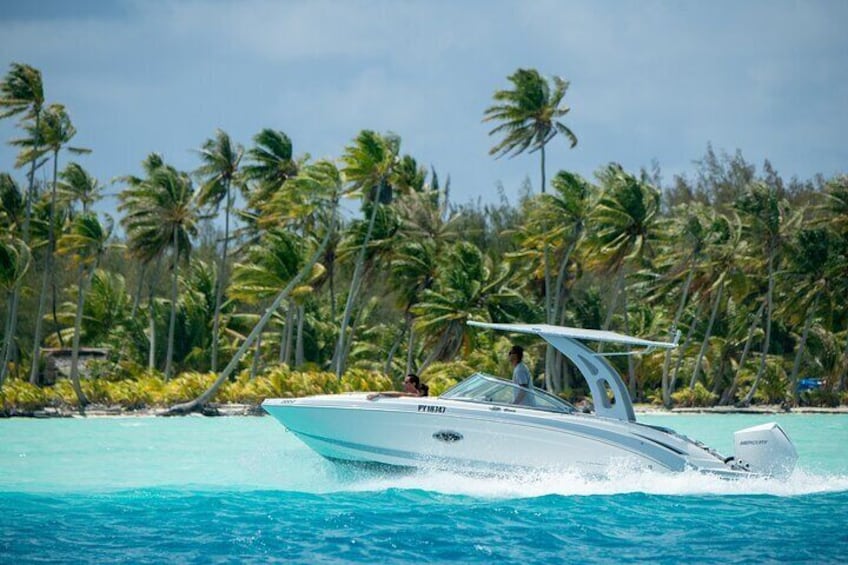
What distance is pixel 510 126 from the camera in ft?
147

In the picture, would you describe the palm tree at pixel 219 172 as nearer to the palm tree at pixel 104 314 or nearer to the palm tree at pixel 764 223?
the palm tree at pixel 104 314

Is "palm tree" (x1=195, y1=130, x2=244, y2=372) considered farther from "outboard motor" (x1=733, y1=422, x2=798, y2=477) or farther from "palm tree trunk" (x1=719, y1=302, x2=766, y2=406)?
"outboard motor" (x1=733, y1=422, x2=798, y2=477)

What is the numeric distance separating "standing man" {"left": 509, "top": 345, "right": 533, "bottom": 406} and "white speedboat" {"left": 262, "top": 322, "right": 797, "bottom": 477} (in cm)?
3

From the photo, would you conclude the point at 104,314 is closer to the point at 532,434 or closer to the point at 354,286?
the point at 354,286

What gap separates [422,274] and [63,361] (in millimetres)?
14874

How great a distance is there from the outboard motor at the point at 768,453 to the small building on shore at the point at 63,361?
102ft

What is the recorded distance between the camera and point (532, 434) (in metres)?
12.1

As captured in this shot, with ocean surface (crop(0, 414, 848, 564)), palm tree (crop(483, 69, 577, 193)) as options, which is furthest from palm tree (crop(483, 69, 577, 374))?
ocean surface (crop(0, 414, 848, 564))

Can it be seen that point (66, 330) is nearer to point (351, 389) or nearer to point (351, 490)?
point (351, 389)

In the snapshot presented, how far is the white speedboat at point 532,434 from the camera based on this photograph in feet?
39.5

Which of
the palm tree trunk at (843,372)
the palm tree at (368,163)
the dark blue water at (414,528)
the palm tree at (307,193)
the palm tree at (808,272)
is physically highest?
the palm tree at (368,163)

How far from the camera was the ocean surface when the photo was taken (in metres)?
9.26

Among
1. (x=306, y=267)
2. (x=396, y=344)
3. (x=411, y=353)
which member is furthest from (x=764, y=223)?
(x=306, y=267)

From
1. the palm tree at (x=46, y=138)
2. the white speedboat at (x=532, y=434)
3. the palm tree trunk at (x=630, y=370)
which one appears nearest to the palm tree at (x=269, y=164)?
the palm tree at (x=46, y=138)
